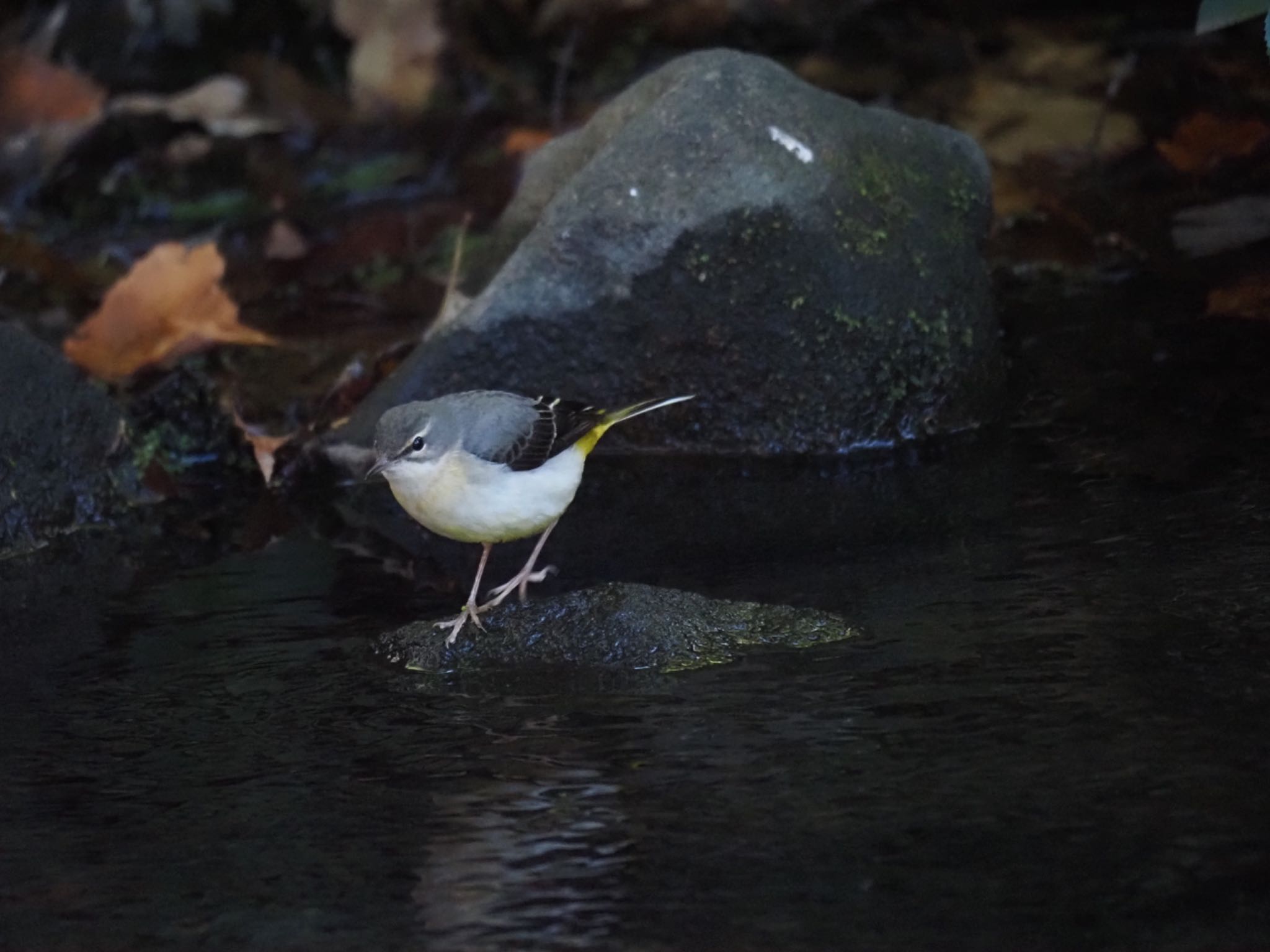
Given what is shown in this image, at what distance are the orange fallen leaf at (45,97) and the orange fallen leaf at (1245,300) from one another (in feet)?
20.7

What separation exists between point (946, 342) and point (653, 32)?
222 inches

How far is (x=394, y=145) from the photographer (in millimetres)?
10992

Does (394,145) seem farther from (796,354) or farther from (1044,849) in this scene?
(1044,849)

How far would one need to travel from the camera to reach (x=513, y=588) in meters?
4.94

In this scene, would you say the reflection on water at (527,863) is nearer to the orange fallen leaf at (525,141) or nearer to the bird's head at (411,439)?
the bird's head at (411,439)

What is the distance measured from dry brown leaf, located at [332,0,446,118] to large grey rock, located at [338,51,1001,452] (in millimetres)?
5017

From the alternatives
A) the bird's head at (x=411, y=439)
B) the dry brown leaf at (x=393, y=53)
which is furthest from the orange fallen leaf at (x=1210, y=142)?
the dry brown leaf at (x=393, y=53)

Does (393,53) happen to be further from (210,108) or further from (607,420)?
(607,420)

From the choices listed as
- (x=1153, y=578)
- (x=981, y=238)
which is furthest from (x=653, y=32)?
(x=1153, y=578)

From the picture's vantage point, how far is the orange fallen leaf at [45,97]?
980 centimetres

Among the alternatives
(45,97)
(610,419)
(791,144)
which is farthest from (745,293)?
(45,97)

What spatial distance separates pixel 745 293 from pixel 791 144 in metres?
0.61

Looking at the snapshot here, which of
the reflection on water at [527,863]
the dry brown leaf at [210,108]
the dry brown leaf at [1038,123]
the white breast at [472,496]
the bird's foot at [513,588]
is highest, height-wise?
the dry brown leaf at [210,108]

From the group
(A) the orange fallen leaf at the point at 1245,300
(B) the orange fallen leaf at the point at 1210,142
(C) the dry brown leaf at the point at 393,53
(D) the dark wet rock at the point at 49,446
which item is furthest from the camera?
(C) the dry brown leaf at the point at 393,53
